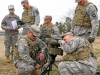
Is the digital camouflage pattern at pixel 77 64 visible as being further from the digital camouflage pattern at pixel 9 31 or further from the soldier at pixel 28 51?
A: the digital camouflage pattern at pixel 9 31

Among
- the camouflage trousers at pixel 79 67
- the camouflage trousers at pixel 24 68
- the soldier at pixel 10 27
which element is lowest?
the camouflage trousers at pixel 24 68

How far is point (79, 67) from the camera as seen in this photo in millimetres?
4516

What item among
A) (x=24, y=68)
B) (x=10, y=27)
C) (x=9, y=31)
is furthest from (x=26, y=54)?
(x=9, y=31)

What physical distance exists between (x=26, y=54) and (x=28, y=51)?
0.13 m

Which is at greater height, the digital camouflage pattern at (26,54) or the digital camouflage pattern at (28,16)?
the digital camouflage pattern at (28,16)

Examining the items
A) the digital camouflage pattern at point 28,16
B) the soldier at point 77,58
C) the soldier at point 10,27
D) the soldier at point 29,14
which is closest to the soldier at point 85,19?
the soldier at point 77,58

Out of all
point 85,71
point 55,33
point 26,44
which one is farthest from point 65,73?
point 55,33

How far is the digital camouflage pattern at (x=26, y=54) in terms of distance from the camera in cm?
524

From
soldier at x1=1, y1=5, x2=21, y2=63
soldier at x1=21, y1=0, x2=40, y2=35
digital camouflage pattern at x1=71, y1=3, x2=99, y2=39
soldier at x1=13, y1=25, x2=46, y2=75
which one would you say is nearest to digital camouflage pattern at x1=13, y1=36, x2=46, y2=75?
soldier at x1=13, y1=25, x2=46, y2=75

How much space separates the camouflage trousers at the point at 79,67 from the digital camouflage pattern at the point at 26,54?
2.95 feet

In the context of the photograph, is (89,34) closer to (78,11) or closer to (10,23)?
(78,11)

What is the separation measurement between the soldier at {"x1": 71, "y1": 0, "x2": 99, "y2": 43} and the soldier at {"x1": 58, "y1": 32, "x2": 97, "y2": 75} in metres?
1.04

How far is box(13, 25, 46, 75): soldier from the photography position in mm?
5246

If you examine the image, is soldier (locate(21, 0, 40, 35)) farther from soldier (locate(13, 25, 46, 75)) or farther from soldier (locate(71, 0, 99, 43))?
soldier (locate(13, 25, 46, 75))
